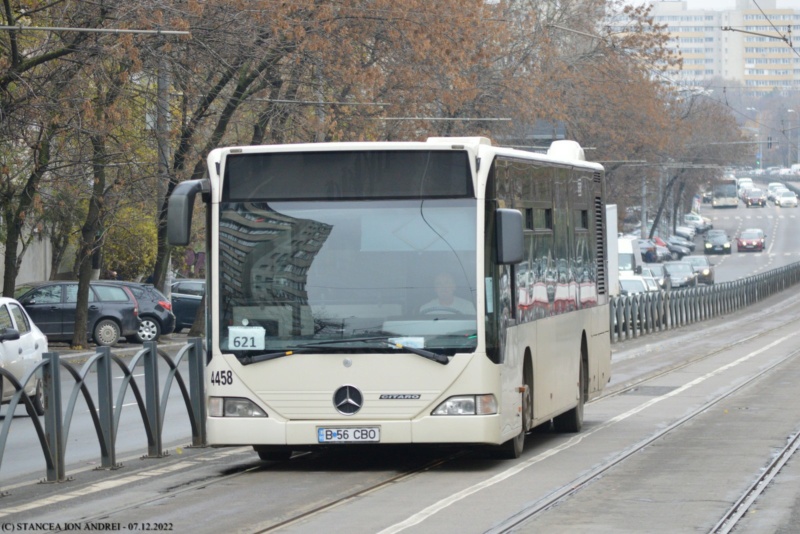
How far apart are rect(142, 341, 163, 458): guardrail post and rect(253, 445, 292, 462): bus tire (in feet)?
3.04

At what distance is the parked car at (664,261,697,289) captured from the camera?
63.8m

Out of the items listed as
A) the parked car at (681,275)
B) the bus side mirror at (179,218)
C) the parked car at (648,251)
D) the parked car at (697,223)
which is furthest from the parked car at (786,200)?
the bus side mirror at (179,218)

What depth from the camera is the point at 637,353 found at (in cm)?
3275

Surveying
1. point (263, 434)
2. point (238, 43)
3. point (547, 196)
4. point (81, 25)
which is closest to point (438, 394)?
point (263, 434)

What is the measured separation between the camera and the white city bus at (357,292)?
35.9ft

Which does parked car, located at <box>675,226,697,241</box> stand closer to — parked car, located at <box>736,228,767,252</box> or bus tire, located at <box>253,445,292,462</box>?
parked car, located at <box>736,228,767,252</box>

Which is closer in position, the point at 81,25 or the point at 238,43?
the point at 81,25

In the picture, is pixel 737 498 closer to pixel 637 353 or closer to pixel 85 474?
pixel 85 474

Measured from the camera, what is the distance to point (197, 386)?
13.8 metres

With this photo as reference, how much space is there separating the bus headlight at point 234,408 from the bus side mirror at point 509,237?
211 cm

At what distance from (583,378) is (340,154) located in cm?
489

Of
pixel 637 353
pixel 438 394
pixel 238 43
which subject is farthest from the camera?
pixel 637 353

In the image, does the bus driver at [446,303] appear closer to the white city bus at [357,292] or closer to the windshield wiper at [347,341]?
the white city bus at [357,292]

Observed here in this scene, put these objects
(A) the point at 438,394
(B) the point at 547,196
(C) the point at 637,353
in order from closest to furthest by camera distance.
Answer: (A) the point at 438,394, (B) the point at 547,196, (C) the point at 637,353
